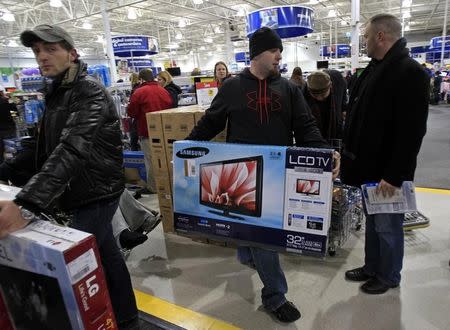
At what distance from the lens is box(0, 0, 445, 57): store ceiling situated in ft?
48.8

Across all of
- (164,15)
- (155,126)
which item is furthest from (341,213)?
(164,15)

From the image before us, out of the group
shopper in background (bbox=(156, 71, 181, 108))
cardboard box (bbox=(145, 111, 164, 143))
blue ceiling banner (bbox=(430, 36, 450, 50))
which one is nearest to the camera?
cardboard box (bbox=(145, 111, 164, 143))

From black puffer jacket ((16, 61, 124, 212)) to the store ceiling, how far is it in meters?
11.9

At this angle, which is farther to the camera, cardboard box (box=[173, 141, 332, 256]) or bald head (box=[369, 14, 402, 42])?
bald head (box=[369, 14, 402, 42])

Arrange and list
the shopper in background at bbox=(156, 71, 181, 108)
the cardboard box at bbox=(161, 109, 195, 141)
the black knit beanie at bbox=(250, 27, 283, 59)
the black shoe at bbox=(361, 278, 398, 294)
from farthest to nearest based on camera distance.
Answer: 1. the shopper in background at bbox=(156, 71, 181, 108)
2. the cardboard box at bbox=(161, 109, 195, 141)
3. the black shoe at bbox=(361, 278, 398, 294)
4. the black knit beanie at bbox=(250, 27, 283, 59)

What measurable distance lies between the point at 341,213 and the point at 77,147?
74.2 inches

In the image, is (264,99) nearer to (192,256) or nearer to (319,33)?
(192,256)

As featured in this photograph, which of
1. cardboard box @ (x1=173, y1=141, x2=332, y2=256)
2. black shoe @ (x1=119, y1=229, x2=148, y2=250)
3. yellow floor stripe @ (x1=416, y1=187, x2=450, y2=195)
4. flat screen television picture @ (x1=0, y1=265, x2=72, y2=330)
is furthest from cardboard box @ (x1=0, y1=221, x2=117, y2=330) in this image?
yellow floor stripe @ (x1=416, y1=187, x2=450, y2=195)

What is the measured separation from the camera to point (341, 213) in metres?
2.48

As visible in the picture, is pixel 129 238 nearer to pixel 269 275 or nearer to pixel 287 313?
pixel 269 275

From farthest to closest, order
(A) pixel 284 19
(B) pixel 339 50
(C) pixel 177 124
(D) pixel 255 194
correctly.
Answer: (B) pixel 339 50 → (A) pixel 284 19 → (C) pixel 177 124 → (D) pixel 255 194

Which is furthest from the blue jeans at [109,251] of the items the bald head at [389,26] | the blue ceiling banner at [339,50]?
the blue ceiling banner at [339,50]

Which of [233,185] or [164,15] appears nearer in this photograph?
[233,185]

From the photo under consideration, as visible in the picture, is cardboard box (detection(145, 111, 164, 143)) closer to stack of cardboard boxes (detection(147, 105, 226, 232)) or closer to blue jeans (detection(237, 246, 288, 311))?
stack of cardboard boxes (detection(147, 105, 226, 232))
